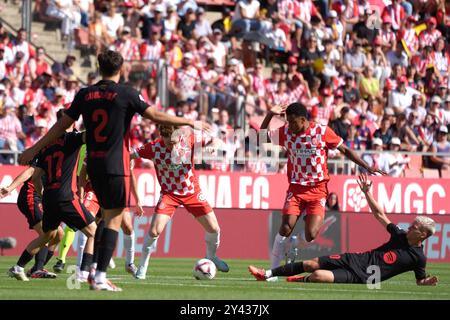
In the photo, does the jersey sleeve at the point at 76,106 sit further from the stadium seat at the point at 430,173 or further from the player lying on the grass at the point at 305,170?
the stadium seat at the point at 430,173

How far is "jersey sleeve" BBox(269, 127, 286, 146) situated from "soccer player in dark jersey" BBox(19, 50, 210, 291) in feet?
15.5

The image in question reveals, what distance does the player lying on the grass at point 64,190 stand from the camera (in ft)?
50.3

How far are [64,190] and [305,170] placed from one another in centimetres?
392

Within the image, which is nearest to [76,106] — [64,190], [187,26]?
[64,190]

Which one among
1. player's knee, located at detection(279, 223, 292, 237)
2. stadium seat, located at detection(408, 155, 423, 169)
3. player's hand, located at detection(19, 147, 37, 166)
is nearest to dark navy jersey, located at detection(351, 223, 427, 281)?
player's knee, located at detection(279, 223, 292, 237)

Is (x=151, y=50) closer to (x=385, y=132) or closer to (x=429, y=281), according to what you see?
(x=385, y=132)

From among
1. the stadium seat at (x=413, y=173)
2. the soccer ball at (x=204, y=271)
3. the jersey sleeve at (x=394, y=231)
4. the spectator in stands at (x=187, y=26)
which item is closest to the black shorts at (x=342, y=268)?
the jersey sleeve at (x=394, y=231)

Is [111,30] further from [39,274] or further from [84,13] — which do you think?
[39,274]

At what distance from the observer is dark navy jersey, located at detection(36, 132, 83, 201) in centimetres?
1535

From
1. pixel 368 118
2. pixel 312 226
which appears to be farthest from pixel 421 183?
pixel 312 226

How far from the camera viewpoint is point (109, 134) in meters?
13.1

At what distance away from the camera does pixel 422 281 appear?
16.0 meters
